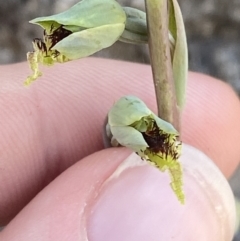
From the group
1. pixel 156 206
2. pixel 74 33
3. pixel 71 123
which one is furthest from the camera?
pixel 71 123

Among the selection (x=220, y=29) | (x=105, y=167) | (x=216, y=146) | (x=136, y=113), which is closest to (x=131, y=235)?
(x=105, y=167)

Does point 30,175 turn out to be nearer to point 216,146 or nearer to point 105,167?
point 105,167

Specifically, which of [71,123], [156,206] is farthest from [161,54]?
[71,123]

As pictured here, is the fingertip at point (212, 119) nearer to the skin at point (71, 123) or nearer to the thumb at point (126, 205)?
the skin at point (71, 123)

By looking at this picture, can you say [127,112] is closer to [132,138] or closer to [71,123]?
[132,138]

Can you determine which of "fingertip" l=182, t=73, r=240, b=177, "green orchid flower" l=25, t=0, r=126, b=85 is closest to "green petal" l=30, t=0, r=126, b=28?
"green orchid flower" l=25, t=0, r=126, b=85

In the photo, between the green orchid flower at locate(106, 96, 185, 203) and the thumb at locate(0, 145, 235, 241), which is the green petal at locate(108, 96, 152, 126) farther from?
the thumb at locate(0, 145, 235, 241)
